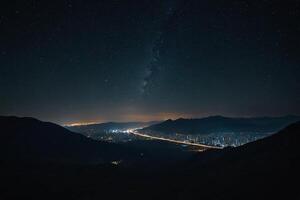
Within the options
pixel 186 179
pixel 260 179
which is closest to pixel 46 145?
pixel 186 179

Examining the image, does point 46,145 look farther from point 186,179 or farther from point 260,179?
point 260,179

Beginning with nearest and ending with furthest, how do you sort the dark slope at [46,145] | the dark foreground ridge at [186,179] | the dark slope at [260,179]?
1. the dark slope at [260,179]
2. the dark foreground ridge at [186,179]
3. the dark slope at [46,145]

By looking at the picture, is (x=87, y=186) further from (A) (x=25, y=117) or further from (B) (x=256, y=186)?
(A) (x=25, y=117)

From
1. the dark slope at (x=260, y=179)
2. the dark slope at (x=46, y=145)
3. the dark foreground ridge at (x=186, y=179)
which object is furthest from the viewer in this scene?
the dark slope at (x=46, y=145)

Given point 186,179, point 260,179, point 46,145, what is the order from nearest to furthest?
1. point 260,179
2. point 186,179
3. point 46,145

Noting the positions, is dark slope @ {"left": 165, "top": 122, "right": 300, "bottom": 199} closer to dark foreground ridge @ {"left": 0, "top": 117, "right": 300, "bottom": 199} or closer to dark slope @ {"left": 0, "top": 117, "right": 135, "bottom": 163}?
dark foreground ridge @ {"left": 0, "top": 117, "right": 300, "bottom": 199}

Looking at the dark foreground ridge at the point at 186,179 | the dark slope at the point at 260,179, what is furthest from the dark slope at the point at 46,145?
the dark slope at the point at 260,179

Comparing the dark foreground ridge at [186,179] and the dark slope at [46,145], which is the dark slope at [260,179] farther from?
the dark slope at [46,145]

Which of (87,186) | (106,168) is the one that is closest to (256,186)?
(87,186)
